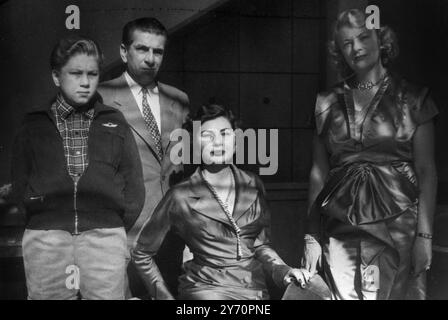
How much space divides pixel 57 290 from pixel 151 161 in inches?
36.7

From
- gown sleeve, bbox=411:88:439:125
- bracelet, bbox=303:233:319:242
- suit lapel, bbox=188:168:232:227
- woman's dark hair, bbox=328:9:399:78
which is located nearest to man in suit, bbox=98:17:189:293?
suit lapel, bbox=188:168:232:227

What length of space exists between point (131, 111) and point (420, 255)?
75.8 inches

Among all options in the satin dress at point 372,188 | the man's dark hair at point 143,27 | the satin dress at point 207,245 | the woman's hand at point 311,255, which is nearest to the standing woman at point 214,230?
the satin dress at point 207,245

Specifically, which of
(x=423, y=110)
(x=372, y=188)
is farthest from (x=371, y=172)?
(x=423, y=110)

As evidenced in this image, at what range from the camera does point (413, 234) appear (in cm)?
445

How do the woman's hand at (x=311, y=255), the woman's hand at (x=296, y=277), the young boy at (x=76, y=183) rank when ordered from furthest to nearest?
the woman's hand at (x=311, y=255)
the woman's hand at (x=296, y=277)
the young boy at (x=76, y=183)

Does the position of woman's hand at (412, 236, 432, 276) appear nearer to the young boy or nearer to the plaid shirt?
the young boy

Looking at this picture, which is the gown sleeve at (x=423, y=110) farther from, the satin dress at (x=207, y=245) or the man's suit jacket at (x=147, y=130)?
the man's suit jacket at (x=147, y=130)

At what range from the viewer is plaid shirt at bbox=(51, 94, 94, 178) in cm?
426

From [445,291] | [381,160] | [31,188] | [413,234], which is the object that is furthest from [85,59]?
[445,291]

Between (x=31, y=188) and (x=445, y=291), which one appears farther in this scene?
(x=445, y=291)

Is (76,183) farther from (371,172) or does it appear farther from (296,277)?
(371,172)

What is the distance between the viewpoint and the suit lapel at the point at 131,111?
4324 millimetres

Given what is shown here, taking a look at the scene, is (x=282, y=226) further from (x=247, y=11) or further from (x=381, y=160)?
(x=247, y=11)
